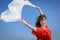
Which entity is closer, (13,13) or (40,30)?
(40,30)

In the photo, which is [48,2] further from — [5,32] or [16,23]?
[5,32]

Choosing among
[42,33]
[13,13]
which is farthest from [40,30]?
[13,13]

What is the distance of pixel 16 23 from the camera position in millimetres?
1871

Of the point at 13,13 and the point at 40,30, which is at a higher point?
the point at 13,13

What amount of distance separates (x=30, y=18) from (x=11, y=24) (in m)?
0.19

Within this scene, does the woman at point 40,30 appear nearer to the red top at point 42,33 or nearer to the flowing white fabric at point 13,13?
the red top at point 42,33

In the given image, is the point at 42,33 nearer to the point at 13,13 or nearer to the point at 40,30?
the point at 40,30

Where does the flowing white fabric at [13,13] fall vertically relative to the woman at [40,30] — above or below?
above

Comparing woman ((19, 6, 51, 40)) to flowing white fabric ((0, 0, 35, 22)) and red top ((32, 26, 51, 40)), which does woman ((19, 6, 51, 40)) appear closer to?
red top ((32, 26, 51, 40))

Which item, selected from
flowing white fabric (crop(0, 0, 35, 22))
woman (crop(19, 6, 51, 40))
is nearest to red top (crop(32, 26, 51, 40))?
woman (crop(19, 6, 51, 40))

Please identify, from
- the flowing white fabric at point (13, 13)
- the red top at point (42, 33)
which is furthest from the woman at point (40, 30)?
the flowing white fabric at point (13, 13)

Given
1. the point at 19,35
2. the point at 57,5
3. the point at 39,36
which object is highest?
the point at 57,5

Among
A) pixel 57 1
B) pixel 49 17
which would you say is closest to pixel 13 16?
pixel 49 17

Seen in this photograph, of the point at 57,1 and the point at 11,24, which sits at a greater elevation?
the point at 57,1
